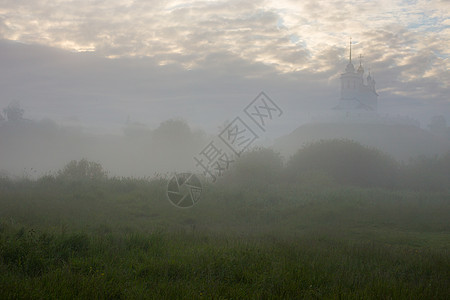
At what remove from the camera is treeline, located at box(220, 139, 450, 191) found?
99.7 feet

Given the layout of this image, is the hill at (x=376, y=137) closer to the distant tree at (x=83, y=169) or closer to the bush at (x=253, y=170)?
the bush at (x=253, y=170)

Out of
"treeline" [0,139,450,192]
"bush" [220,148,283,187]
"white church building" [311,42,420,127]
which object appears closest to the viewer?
"bush" [220,148,283,187]

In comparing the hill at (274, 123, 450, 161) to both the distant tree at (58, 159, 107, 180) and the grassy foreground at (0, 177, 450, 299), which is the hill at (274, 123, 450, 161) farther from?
the grassy foreground at (0, 177, 450, 299)

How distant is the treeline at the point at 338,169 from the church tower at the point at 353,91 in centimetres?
5687

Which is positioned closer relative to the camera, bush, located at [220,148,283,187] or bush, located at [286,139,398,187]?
bush, located at [220,148,283,187]

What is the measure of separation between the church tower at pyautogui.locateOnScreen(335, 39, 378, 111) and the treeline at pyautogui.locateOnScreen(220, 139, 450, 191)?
56868 millimetres

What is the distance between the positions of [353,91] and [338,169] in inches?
2674

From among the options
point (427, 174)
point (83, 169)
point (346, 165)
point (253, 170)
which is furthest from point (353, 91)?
point (83, 169)

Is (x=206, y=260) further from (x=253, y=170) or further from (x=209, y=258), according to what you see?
(x=253, y=170)

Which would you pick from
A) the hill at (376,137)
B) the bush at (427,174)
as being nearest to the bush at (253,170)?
the bush at (427,174)

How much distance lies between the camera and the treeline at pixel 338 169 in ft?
99.7

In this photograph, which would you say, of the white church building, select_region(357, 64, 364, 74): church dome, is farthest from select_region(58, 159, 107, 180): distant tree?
select_region(357, 64, 364, 74): church dome

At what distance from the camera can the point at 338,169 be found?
34250 millimetres

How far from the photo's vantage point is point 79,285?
17.5ft
